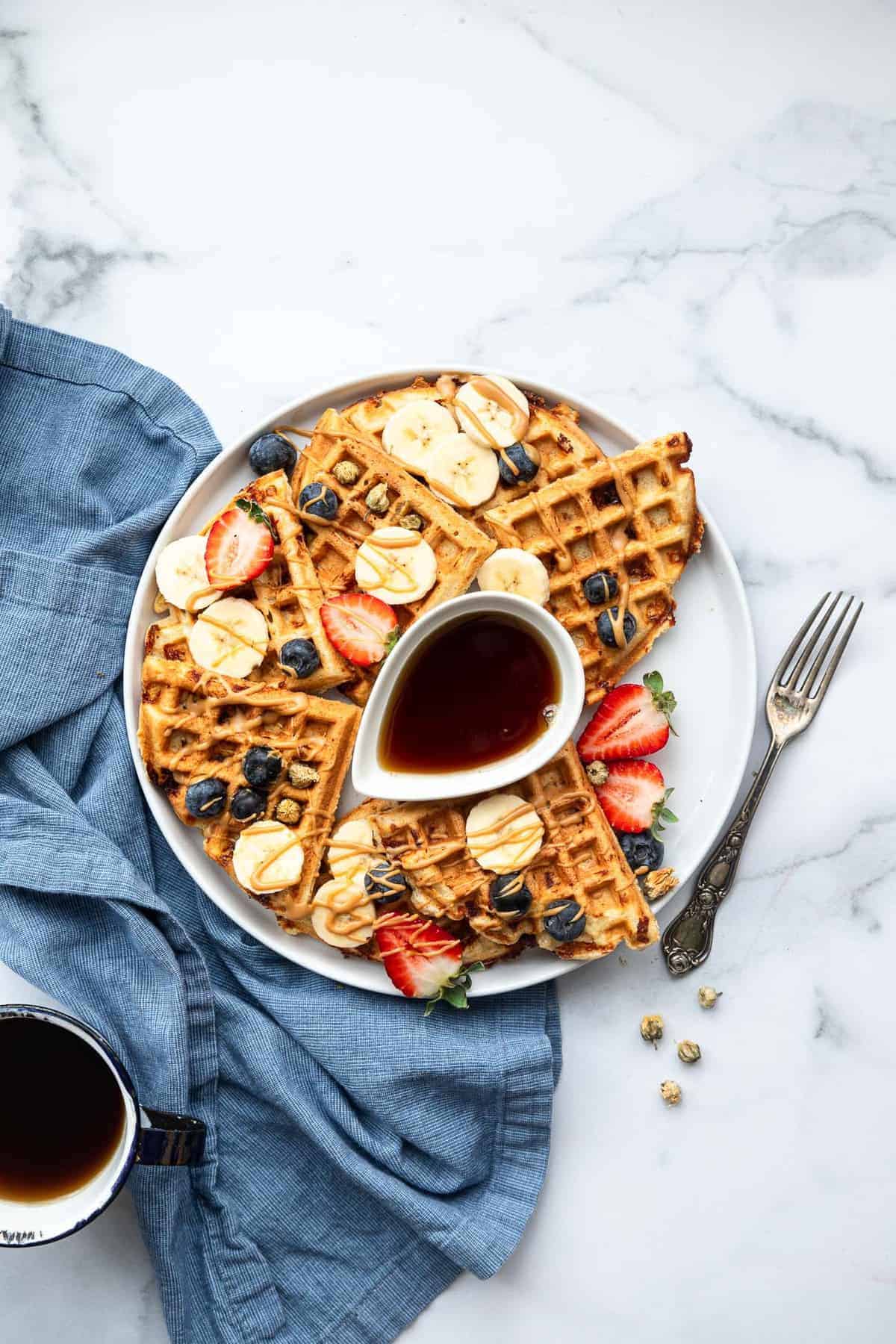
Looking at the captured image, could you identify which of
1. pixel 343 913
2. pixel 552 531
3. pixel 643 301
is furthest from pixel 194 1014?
pixel 643 301

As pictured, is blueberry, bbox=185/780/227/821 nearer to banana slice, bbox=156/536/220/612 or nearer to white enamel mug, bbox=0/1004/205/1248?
banana slice, bbox=156/536/220/612

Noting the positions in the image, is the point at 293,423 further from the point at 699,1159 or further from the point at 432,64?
the point at 699,1159

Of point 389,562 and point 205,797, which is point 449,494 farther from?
point 205,797

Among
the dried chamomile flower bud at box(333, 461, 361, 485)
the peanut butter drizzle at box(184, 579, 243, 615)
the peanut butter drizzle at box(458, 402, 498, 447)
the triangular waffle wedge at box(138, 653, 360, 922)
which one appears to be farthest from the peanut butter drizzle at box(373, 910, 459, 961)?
the peanut butter drizzle at box(458, 402, 498, 447)

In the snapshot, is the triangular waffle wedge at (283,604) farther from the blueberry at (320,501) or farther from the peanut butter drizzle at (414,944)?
the peanut butter drizzle at (414,944)

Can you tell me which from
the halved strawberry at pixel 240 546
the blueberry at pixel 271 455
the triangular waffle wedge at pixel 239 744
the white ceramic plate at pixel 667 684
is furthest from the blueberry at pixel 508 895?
the blueberry at pixel 271 455

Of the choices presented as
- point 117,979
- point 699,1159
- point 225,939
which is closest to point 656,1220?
point 699,1159
